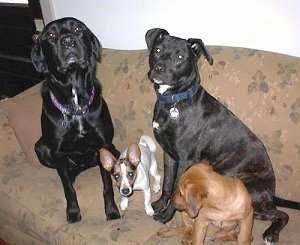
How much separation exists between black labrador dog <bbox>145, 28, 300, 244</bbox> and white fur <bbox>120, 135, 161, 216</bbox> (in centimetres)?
9

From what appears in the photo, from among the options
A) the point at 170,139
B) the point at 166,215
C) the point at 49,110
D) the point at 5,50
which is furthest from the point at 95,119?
the point at 5,50

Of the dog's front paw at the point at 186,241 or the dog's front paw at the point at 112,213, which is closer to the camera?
the dog's front paw at the point at 186,241

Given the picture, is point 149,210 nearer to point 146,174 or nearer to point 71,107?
point 146,174

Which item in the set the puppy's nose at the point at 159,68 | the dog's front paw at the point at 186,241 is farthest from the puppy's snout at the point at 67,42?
the dog's front paw at the point at 186,241

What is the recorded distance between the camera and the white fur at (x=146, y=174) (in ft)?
7.80

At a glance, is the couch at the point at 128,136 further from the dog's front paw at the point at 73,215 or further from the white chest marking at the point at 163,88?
the white chest marking at the point at 163,88

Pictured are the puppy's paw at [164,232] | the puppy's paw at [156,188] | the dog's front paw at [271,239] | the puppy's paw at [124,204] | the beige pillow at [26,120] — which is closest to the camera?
the dog's front paw at [271,239]

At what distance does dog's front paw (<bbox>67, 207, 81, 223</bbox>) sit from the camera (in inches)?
91.8

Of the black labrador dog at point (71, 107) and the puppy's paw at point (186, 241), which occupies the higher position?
the black labrador dog at point (71, 107)

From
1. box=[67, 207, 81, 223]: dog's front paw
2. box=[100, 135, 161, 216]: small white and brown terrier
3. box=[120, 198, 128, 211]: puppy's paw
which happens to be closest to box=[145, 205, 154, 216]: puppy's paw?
box=[100, 135, 161, 216]: small white and brown terrier

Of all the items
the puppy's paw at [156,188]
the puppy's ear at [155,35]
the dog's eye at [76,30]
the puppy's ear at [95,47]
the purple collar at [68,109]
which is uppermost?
the dog's eye at [76,30]

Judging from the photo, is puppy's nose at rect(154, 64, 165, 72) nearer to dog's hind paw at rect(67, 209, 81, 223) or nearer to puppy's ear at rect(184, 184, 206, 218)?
puppy's ear at rect(184, 184, 206, 218)

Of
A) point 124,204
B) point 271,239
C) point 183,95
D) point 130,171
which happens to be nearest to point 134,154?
point 130,171

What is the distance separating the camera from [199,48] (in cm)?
230
